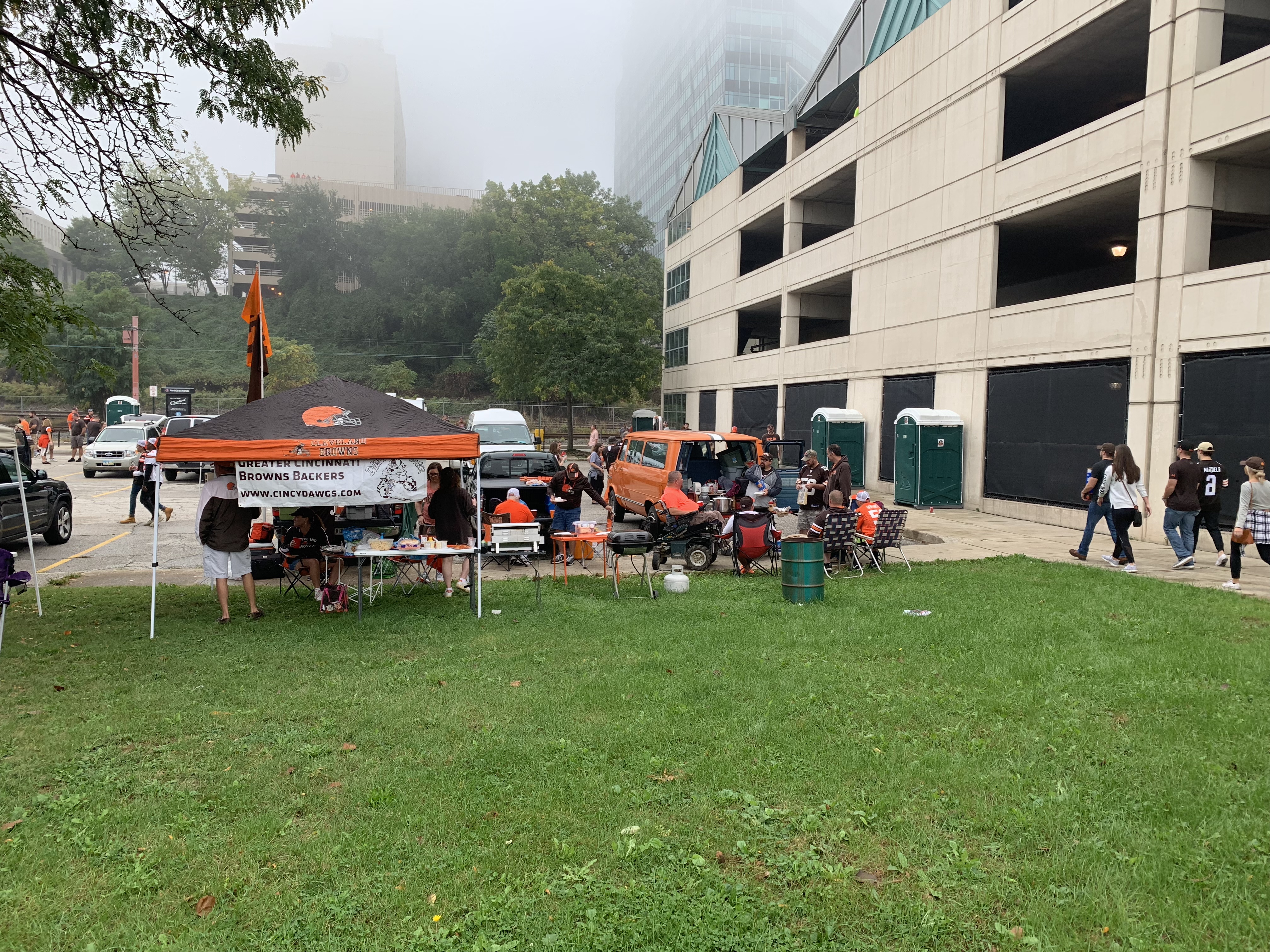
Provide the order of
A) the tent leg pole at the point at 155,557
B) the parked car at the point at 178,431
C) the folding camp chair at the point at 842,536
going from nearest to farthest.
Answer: the tent leg pole at the point at 155,557, the folding camp chair at the point at 842,536, the parked car at the point at 178,431

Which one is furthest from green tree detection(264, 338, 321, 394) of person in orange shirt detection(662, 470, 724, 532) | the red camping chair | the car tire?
the red camping chair

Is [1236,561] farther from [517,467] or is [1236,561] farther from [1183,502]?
[517,467]

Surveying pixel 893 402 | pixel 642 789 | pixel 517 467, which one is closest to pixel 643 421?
pixel 893 402

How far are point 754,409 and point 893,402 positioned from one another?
10.4 metres

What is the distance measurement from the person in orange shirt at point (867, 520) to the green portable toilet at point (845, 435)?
12.1m

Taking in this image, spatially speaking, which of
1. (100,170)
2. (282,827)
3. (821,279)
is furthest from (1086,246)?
(282,827)

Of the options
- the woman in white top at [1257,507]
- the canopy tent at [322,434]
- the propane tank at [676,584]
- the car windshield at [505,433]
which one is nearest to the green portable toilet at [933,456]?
the car windshield at [505,433]

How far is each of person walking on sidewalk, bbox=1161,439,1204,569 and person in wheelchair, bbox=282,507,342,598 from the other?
1116 centimetres

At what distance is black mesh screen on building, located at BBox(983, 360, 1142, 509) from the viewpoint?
51.9 ft

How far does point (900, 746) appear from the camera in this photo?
5031 millimetres

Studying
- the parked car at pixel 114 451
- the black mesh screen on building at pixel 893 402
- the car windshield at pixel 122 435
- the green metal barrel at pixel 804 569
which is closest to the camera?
the green metal barrel at pixel 804 569

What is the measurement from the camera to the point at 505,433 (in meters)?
21.2

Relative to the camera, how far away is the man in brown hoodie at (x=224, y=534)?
8.27 meters

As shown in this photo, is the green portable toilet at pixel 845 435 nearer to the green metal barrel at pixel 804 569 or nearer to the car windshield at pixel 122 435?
the green metal barrel at pixel 804 569
